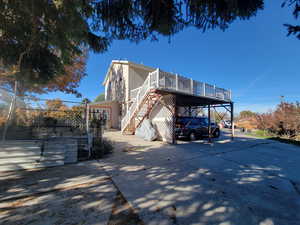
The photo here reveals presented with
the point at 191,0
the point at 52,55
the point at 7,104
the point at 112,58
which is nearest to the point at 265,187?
the point at 191,0

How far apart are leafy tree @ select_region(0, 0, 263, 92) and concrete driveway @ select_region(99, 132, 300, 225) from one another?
3.38 meters

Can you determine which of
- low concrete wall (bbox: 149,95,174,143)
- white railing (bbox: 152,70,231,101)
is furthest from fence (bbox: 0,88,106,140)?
low concrete wall (bbox: 149,95,174,143)

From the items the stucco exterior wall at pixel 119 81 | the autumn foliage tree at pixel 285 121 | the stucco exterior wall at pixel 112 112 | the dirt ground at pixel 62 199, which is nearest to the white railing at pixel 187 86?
the dirt ground at pixel 62 199

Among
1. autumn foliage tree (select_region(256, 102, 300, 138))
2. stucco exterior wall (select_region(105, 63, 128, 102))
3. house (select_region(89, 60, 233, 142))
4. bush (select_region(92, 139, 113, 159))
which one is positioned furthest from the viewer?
stucco exterior wall (select_region(105, 63, 128, 102))

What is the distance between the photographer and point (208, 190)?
2592 mm

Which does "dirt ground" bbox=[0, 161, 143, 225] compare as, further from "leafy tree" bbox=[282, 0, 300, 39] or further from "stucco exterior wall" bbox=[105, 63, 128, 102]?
"stucco exterior wall" bbox=[105, 63, 128, 102]

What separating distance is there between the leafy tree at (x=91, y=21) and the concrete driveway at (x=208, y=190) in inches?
133

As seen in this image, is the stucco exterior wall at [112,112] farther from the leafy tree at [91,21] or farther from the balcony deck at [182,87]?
the leafy tree at [91,21]

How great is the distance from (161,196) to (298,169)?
4723 mm

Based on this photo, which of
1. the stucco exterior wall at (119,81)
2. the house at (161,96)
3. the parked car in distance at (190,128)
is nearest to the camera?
the house at (161,96)

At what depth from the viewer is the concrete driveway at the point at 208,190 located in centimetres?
188

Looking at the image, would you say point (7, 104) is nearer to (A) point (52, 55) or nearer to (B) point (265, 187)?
(A) point (52, 55)

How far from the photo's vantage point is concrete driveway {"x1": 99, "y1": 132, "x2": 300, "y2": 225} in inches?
73.8

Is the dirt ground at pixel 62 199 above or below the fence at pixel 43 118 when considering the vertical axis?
below
